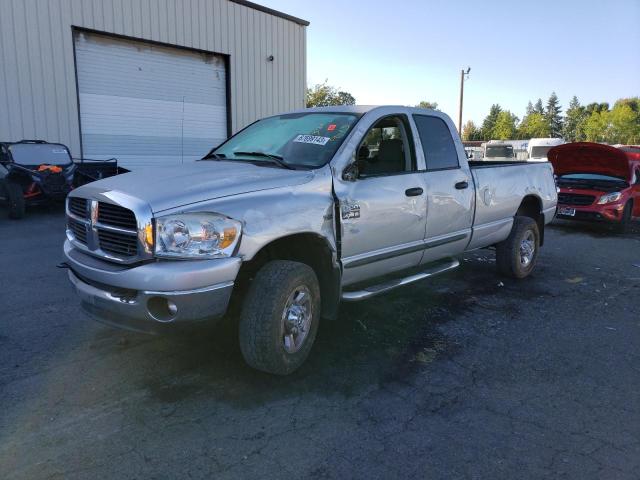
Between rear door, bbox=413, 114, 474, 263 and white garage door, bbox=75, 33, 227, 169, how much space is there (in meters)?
10.5

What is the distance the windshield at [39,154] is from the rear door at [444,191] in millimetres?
9227

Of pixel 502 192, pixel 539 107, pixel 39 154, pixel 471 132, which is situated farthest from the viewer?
pixel 539 107

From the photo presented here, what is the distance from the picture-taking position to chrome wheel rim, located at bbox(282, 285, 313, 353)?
11.3 feet

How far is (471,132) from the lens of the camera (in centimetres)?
11744

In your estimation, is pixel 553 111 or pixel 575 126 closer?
pixel 575 126

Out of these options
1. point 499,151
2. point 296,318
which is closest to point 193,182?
point 296,318

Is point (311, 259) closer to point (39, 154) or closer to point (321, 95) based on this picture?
point (39, 154)

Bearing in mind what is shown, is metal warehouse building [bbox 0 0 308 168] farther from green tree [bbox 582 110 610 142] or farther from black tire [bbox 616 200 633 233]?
green tree [bbox 582 110 610 142]

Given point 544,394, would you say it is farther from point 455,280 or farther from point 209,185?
point 455,280

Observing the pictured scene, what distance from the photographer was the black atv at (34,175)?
396 inches

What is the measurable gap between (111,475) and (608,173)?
11.7 m

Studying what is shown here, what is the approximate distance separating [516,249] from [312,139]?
10.7 feet

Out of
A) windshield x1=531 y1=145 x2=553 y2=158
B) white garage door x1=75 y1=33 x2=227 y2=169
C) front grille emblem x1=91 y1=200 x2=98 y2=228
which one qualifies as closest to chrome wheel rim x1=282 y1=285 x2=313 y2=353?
front grille emblem x1=91 y1=200 x2=98 y2=228

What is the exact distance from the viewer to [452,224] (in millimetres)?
5012
